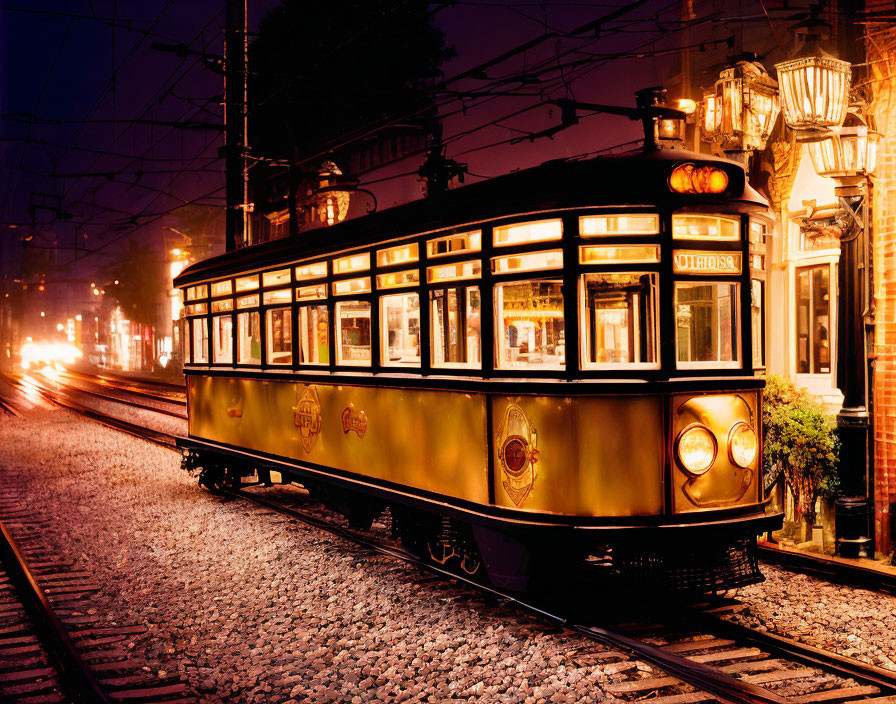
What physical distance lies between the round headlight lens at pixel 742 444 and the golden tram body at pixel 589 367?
0.4 inches

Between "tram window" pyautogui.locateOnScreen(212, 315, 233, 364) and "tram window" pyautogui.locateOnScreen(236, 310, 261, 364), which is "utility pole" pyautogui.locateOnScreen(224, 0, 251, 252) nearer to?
"tram window" pyautogui.locateOnScreen(212, 315, 233, 364)

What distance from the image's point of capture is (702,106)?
30.0 ft

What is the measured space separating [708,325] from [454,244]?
1.85m

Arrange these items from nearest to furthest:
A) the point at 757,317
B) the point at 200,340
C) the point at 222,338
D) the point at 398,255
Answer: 1. the point at 757,317
2. the point at 398,255
3. the point at 222,338
4. the point at 200,340

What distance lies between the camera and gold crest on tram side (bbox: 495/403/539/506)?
5.60 metres

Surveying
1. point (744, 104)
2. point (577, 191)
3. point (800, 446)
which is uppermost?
point (744, 104)

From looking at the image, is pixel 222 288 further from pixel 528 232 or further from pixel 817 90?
pixel 817 90

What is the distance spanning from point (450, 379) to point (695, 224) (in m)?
1.99

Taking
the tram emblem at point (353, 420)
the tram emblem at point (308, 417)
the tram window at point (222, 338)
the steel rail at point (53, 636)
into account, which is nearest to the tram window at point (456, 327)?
the tram emblem at point (353, 420)

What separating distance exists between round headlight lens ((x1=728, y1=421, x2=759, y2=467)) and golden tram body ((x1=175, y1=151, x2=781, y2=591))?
0.4 inches

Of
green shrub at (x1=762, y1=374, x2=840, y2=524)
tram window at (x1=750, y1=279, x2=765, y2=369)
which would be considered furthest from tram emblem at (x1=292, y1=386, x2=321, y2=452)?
green shrub at (x1=762, y1=374, x2=840, y2=524)

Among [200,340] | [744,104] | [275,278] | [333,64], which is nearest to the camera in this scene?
[744,104]

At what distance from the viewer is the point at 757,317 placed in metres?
6.00

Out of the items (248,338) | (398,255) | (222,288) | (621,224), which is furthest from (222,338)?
Result: (621,224)
